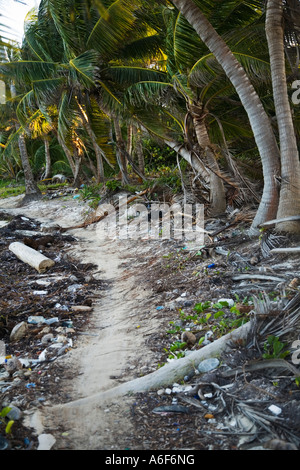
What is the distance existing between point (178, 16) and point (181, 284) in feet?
16.0

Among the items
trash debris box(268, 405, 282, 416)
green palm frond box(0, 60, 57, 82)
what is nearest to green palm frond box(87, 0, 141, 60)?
green palm frond box(0, 60, 57, 82)

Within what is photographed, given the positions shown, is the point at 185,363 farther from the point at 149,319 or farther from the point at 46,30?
the point at 46,30

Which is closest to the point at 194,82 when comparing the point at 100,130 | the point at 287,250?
the point at 287,250

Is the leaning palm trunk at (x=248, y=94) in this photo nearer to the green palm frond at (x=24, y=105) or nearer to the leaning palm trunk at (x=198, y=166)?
the leaning palm trunk at (x=198, y=166)

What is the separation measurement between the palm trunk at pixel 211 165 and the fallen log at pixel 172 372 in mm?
5003

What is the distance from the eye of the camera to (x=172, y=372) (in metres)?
3.56

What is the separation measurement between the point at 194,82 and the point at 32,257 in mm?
4765

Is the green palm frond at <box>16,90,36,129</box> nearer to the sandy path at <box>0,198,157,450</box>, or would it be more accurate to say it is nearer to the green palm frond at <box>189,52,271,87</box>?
the green palm frond at <box>189,52,271,87</box>

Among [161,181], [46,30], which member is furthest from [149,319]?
[46,30]

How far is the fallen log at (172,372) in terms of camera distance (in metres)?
3.40

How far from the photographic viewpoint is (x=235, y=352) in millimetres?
3557

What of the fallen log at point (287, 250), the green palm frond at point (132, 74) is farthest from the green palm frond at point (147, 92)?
the fallen log at point (287, 250)

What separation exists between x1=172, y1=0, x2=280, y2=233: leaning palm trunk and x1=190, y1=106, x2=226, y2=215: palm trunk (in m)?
2.04

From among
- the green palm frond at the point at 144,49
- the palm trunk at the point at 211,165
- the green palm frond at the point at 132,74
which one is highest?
the green palm frond at the point at 144,49
